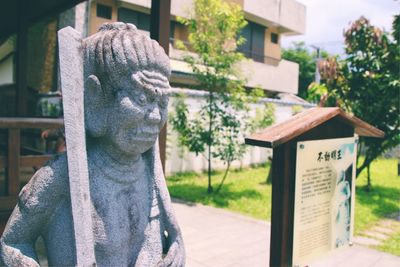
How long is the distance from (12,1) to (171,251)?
6.48m

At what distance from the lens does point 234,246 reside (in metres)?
5.25

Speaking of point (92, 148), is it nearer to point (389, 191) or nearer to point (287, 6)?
point (389, 191)

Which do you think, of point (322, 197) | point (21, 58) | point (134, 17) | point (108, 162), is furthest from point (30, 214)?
point (134, 17)

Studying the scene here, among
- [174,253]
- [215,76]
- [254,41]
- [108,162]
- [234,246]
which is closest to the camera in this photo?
[108,162]

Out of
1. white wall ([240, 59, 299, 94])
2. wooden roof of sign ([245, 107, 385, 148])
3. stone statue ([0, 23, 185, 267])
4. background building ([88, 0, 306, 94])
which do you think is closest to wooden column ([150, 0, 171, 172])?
wooden roof of sign ([245, 107, 385, 148])

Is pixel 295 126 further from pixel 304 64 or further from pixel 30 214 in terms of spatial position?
pixel 304 64

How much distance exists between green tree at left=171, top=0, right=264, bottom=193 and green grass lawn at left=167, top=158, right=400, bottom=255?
1.85 feet

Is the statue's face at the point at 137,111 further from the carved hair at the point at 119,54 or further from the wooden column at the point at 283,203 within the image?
the wooden column at the point at 283,203

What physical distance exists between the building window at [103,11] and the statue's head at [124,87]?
11902 mm

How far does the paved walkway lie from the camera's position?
4.71m

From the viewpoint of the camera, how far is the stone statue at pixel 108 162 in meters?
1.63

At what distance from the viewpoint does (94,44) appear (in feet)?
5.41

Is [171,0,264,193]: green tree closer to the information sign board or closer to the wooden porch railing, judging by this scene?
the wooden porch railing

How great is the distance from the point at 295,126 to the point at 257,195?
5899 mm
